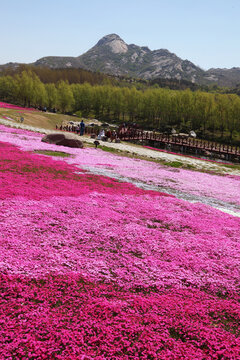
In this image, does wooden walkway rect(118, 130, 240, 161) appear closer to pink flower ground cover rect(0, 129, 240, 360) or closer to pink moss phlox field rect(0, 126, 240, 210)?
pink moss phlox field rect(0, 126, 240, 210)

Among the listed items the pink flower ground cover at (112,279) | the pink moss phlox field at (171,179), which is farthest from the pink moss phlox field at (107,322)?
the pink moss phlox field at (171,179)

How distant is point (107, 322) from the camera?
6.20m

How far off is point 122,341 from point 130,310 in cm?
109

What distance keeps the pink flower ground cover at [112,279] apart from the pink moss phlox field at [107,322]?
0.08 feet

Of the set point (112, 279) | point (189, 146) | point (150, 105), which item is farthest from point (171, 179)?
point (150, 105)

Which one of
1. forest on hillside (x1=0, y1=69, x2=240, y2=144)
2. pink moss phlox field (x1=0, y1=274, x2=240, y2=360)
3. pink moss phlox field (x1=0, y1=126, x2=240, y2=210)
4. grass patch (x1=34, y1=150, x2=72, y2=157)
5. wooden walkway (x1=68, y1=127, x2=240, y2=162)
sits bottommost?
pink moss phlox field (x1=0, y1=274, x2=240, y2=360)

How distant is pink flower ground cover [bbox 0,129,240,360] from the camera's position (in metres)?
5.68

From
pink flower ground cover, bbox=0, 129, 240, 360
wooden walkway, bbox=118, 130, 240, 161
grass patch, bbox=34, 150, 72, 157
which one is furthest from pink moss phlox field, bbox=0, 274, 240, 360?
wooden walkway, bbox=118, 130, 240, 161

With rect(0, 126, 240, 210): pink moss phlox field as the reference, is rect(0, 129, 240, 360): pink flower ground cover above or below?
below

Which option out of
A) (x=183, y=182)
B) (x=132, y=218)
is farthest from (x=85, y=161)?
(x=132, y=218)

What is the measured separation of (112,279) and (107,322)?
76.0 inches

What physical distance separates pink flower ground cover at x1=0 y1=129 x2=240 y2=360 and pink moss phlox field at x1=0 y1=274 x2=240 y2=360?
25 millimetres

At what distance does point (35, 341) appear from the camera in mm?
5359

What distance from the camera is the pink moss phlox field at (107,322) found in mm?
5434
